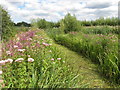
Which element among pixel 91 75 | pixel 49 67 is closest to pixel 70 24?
pixel 91 75

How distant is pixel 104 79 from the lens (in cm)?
430

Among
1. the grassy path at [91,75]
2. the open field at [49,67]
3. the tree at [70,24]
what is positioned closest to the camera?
the open field at [49,67]

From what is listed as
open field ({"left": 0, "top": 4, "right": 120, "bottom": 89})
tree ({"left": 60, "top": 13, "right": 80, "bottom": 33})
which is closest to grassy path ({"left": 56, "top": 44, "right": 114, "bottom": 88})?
open field ({"left": 0, "top": 4, "right": 120, "bottom": 89})

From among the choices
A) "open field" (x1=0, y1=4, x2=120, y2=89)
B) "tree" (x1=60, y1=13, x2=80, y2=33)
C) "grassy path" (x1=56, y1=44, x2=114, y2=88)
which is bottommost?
"grassy path" (x1=56, y1=44, x2=114, y2=88)

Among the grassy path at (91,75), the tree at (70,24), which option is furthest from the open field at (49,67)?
the tree at (70,24)

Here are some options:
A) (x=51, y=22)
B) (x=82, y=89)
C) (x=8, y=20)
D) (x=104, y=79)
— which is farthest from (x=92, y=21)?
(x=82, y=89)

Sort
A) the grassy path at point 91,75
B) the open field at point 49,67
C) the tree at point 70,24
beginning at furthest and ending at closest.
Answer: the tree at point 70,24, the grassy path at point 91,75, the open field at point 49,67

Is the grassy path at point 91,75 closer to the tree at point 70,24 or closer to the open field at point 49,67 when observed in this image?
the open field at point 49,67

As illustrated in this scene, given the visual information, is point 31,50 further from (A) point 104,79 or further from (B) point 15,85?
(A) point 104,79

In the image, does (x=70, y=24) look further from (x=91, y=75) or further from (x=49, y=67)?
(x=49, y=67)

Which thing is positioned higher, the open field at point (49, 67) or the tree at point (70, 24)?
the tree at point (70, 24)

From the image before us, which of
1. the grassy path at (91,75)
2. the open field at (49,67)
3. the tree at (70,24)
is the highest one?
the tree at (70,24)

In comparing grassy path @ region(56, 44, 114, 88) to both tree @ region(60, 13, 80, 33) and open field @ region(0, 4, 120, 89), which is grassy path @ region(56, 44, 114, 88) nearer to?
open field @ region(0, 4, 120, 89)

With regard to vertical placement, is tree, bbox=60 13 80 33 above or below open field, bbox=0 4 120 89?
above
